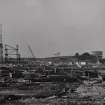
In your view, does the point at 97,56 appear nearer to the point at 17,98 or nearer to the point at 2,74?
the point at 2,74

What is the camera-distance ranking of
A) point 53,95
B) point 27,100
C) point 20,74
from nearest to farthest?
1. point 27,100
2. point 53,95
3. point 20,74

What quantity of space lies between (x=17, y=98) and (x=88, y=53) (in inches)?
1484

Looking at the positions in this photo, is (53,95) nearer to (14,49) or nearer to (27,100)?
(27,100)

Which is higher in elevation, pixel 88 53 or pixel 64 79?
pixel 88 53

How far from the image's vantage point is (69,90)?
45.4 ft

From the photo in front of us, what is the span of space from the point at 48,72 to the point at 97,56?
2670 cm

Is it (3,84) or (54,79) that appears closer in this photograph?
(3,84)

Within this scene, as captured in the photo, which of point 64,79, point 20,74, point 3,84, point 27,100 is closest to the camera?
point 27,100

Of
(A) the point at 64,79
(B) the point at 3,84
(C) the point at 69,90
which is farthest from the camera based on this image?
(A) the point at 64,79

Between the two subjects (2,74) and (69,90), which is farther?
(2,74)

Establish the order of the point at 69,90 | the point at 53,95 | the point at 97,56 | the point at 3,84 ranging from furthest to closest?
1. the point at 97,56
2. the point at 3,84
3. the point at 69,90
4. the point at 53,95

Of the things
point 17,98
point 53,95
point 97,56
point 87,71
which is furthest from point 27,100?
point 97,56

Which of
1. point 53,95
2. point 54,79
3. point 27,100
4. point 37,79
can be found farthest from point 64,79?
point 27,100

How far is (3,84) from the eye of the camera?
17297 mm
